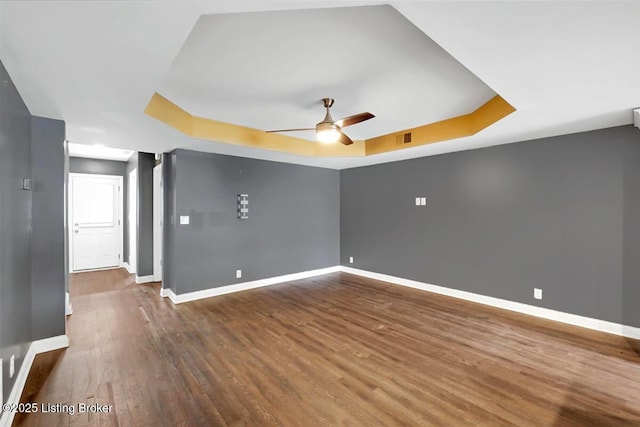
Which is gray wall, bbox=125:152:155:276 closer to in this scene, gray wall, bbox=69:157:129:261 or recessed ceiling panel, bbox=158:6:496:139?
gray wall, bbox=69:157:129:261

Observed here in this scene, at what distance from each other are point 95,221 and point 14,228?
17.7 feet

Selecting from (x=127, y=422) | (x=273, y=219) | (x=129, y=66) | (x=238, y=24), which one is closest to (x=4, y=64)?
(x=129, y=66)

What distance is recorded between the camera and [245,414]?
187 cm

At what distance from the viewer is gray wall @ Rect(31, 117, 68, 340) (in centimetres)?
271

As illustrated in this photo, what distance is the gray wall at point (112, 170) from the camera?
6195mm

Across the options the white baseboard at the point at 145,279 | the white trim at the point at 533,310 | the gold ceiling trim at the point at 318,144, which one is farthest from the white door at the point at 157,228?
the white trim at the point at 533,310

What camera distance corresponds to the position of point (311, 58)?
7.25ft

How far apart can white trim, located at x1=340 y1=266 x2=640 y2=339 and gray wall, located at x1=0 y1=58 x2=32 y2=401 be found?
496 centimetres

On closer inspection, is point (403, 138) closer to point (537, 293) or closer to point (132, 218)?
point (537, 293)

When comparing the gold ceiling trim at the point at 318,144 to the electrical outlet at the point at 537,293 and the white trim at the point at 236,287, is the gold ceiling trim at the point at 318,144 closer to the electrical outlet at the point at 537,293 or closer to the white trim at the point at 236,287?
the electrical outlet at the point at 537,293

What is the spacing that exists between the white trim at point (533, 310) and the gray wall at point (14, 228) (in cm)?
496

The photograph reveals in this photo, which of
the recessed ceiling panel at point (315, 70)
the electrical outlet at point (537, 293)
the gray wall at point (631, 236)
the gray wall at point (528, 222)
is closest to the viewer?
the recessed ceiling panel at point (315, 70)

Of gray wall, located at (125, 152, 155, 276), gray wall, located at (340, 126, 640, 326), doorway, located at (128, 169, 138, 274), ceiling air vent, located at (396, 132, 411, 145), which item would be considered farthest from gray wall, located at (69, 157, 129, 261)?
ceiling air vent, located at (396, 132, 411, 145)

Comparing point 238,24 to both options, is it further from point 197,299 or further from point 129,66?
point 197,299
